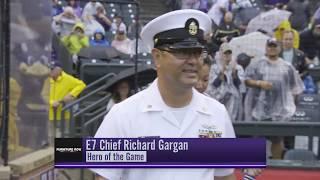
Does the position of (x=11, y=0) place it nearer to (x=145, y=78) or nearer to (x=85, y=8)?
(x=145, y=78)

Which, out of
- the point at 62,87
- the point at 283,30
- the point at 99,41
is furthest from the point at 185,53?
the point at 99,41

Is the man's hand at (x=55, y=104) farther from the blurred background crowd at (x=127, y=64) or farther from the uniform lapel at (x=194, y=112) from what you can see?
the uniform lapel at (x=194, y=112)

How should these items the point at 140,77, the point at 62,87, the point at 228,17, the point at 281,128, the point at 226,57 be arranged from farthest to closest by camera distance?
the point at 228,17
the point at 62,87
the point at 226,57
the point at 140,77
the point at 281,128

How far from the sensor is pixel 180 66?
Result: 2742 mm

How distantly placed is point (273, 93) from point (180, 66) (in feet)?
19.6

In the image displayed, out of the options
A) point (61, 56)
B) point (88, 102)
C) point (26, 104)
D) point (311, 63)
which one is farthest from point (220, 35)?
point (26, 104)

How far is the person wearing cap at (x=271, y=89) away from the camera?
8.45 meters

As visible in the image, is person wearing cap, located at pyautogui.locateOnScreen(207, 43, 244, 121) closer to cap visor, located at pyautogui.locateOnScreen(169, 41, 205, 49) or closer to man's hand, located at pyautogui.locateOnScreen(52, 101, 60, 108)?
man's hand, located at pyautogui.locateOnScreen(52, 101, 60, 108)

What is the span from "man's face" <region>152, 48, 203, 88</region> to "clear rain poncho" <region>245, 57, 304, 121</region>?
572cm

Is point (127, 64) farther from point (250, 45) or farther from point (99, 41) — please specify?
point (99, 41)

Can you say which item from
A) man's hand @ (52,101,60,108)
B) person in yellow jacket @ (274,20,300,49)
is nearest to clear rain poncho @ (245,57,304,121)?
man's hand @ (52,101,60,108)

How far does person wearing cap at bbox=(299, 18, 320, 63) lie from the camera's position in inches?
499

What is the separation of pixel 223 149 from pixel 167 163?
0.68ft

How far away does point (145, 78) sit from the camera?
26.3 ft
